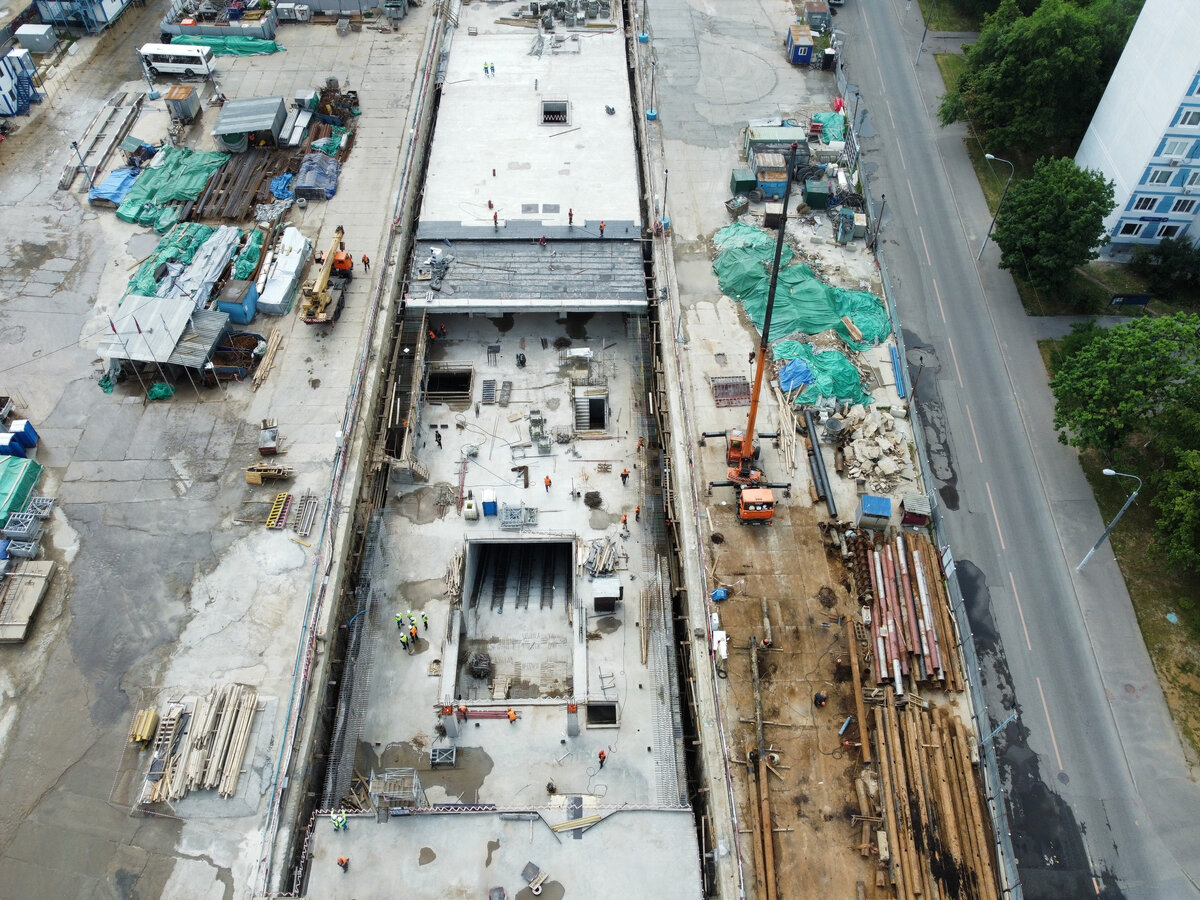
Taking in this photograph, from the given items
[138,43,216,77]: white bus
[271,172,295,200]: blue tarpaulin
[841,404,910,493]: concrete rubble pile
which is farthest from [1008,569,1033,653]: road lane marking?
[138,43,216,77]: white bus

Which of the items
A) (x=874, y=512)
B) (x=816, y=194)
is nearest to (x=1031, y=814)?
(x=874, y=512)

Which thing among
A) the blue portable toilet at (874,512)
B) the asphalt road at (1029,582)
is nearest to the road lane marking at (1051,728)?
the asphalt road at (1029,582)

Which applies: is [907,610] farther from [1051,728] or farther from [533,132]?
[533,132]

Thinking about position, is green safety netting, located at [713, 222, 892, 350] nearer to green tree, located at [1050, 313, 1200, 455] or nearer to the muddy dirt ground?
green tree, located at [1050, 313, 1200, 455]

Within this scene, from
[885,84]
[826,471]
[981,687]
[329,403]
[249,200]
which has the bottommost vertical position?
[981,687]

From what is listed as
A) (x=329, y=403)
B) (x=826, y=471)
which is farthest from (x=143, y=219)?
(x=826, y=471)

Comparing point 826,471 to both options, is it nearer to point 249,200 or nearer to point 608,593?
point 608,593

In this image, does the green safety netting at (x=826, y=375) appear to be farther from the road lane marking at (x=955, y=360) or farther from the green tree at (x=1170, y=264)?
the green tree at (x=1170, y=264)
